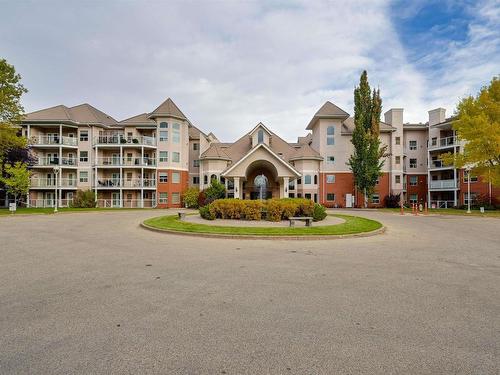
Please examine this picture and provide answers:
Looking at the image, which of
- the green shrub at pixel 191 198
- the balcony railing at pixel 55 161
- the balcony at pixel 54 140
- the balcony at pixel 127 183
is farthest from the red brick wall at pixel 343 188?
the balcony at pixel 54 140

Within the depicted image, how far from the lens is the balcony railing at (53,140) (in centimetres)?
3834

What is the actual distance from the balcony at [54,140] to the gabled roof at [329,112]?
122 feet

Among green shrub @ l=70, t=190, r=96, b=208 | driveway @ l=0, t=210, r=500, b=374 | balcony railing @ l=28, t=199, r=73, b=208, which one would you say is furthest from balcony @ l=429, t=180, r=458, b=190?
balcony railing @ l=28, t=199, r=73, b=208

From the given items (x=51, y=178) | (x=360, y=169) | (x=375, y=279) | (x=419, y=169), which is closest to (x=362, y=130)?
(x=360, y=169)

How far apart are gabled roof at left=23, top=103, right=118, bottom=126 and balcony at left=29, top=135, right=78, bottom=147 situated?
258cm

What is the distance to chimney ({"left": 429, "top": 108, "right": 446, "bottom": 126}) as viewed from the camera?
41.9 m

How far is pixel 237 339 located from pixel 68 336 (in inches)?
95.5

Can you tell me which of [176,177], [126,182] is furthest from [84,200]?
[176,177]

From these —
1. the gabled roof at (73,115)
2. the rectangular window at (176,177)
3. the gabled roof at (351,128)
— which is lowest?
the rectangular window at (176,177)

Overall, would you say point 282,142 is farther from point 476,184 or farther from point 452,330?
point 452,330

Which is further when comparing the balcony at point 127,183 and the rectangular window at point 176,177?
the rectangular window at point 176,177

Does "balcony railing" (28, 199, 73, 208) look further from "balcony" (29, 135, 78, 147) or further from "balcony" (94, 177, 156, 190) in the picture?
"balcony" (29, 135, 78, 147)

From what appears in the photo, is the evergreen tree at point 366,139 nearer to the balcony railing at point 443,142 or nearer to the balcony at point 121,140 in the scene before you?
the balcony railing at point 443,142

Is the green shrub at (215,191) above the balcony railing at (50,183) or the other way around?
the other way around
